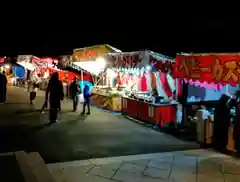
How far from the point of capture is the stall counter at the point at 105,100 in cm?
1617

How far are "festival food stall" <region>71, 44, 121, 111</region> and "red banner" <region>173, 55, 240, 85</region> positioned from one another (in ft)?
18.6

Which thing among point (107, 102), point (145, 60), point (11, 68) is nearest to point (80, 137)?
point (145, 60)

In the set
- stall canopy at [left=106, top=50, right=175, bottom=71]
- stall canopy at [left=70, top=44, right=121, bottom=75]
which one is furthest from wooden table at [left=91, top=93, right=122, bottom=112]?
stall canopy at [left=106, top=50, right=175, bottom=71]

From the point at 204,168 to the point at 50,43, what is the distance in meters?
54.5

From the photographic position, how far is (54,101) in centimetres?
1298

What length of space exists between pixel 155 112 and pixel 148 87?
303 centimetres

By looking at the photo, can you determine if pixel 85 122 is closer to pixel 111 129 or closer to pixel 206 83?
pixel 111 129

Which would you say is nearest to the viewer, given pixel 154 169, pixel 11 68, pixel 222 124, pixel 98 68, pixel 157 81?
pixel 154 169

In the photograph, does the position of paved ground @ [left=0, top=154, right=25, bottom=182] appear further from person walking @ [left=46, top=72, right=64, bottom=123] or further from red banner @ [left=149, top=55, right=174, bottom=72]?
red banner @ [left=149, top=55, right=174, bottom=72]

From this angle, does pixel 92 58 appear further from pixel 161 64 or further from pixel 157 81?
pixel 161 64

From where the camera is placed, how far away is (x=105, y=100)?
1706cm

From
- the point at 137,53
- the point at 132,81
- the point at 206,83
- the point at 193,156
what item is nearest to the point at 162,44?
the point at 132,81

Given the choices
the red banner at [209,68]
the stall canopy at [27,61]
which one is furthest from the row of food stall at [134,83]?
the stall canopy at [27,61]

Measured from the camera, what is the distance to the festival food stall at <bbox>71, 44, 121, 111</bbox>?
1652cm
